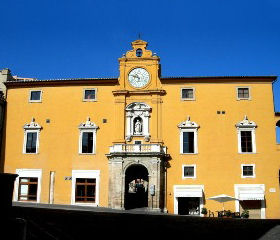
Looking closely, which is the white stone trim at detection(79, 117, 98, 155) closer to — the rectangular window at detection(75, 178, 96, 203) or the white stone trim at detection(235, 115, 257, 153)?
the rectangular window at detection(75, 178, 96, 203)

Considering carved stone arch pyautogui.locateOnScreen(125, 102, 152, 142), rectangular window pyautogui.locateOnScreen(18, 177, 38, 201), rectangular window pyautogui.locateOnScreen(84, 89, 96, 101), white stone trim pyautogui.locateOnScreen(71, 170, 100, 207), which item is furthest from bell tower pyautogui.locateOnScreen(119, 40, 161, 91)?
rectangular window pyautogui.locateOnScreen(18, 177, 38, 201)

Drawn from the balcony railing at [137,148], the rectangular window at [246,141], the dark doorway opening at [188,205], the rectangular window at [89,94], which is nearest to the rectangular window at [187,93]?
the balcony railing at [137,148]

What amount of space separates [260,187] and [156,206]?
9.49 meters

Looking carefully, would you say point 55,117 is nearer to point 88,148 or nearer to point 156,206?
point 88,148

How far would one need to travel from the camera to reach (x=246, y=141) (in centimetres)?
3459

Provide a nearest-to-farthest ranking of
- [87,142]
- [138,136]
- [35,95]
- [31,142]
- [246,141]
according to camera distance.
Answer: [246,141]
[138,136]
[87,142]
[31,142]
[35,95]

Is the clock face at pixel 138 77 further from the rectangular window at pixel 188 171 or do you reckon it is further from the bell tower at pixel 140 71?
the rectangular window at pixel 188 171

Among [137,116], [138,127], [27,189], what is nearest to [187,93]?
[137,116]

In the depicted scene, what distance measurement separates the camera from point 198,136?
114 feet

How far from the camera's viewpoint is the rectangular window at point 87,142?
3547 centimetres

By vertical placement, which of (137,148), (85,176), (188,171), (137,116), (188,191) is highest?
(137,116)

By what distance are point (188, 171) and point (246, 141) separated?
607cm

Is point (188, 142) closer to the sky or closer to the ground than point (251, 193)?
closer to the sky

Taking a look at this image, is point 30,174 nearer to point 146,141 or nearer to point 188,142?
point 146,141
